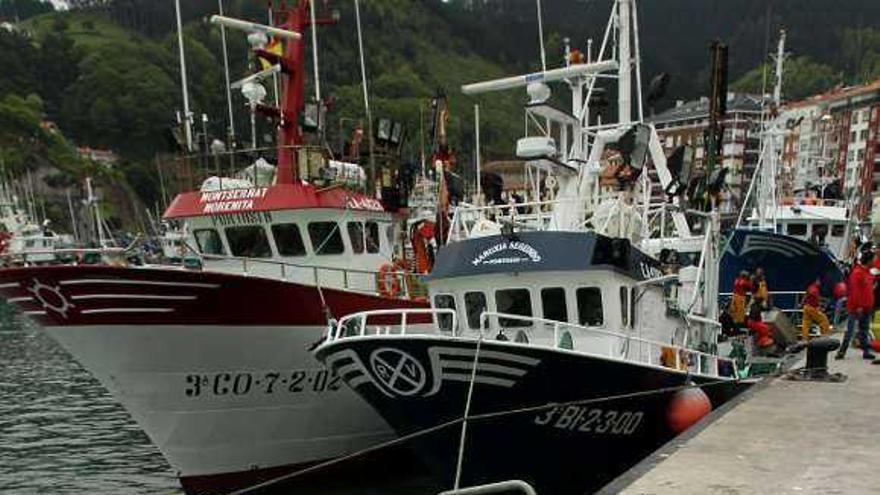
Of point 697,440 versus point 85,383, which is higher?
point 697,440

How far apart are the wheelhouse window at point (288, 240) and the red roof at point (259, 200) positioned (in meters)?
0.44

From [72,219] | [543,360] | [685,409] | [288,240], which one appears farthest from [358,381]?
[72,219]

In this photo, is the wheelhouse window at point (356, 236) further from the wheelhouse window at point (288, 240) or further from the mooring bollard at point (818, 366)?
the mooring bollard at point (818, 366)

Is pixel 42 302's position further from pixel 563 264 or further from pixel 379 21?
pixel 379 21

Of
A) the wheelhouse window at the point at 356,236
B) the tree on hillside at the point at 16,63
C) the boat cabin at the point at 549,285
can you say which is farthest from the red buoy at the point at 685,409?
the tree on hillside at the point at 16,63

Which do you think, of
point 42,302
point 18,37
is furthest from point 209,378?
point 18,37

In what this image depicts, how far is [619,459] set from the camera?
38.4 ft

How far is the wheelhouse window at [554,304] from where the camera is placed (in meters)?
11.9

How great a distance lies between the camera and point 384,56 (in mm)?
158375

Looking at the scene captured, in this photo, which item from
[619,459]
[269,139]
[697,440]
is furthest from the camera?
[269,139]

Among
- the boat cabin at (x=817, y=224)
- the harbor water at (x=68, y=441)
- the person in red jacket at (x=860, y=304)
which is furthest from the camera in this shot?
the boat cabin at (x=817, y=224)

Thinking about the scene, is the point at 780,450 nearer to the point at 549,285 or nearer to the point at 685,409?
the point at 685,409

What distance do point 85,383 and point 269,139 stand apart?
14256 mm

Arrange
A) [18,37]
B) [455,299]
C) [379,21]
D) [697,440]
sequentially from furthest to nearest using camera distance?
[379,21] < [18,37] < [455,299] < [697,440]
